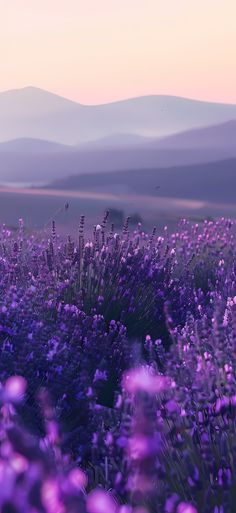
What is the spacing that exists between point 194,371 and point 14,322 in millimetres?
1125

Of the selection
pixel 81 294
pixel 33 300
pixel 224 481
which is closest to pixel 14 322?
pixel 33 300

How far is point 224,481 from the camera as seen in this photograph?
197cm

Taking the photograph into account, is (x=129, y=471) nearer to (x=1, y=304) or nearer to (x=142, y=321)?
(x=1, y=304)

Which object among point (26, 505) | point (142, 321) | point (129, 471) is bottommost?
point (142, 321)

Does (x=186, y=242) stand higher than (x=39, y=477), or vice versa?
(x=39, y=477)

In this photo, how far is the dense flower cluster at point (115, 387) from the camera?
1107mm

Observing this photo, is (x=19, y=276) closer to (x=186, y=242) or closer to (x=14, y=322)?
(x=14, y=322)

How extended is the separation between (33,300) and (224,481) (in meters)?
2.10

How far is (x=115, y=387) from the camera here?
4176 mm

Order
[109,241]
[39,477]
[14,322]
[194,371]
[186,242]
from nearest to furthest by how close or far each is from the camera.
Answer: [39,477], [194,371], [14,322], [109,241], [186,242]

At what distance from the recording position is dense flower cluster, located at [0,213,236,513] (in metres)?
1.11

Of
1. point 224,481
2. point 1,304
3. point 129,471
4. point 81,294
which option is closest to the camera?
point 129,471

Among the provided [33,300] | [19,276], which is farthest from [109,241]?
[33,300]

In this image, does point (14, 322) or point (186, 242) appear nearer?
point (14, 322)
